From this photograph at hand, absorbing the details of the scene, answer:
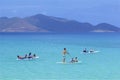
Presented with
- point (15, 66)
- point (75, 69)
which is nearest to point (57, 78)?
point (75, 69)

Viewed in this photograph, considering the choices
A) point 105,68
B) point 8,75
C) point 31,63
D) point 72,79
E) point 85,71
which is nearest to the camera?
point 72,79

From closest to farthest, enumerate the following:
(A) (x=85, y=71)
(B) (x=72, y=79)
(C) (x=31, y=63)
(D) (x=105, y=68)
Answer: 1. (B) (x=72, y=79)
2. (A) (x=85, y=71)
3. (D) (x=105, y=68)
4. (C) (x=31, y=63)

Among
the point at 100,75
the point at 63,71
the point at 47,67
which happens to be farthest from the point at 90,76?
the point at 47,67

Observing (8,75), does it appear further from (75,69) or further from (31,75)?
(75,69)

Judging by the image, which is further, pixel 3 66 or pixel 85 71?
pixel 3 66

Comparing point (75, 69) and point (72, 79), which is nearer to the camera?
point (72, 79)

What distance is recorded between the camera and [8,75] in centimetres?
2869

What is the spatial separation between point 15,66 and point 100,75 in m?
8.52

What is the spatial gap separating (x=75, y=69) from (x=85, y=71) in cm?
151

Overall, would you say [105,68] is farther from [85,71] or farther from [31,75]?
[31,75]

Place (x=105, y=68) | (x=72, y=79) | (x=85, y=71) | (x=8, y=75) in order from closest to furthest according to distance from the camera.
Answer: (x=72, y=79) → (x=8, y=75) → (x=85, y=71) → (x=105, y=68)

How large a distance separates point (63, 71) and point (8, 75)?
4.47 metres

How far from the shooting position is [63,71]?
31297 millimetres

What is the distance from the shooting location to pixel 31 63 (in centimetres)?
3719
